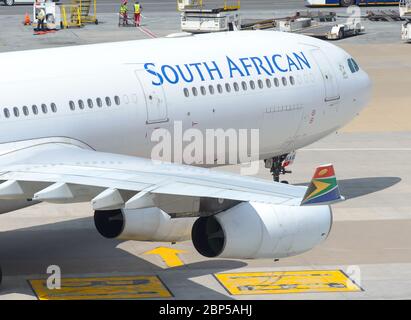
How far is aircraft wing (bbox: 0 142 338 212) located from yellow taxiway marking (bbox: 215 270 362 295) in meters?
2.99

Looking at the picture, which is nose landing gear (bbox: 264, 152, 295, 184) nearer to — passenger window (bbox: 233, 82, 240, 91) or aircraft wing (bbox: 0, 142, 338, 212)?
passenger window (bbox: 233, 82, 240, 91)

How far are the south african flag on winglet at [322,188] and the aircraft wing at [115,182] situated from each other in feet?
2.64

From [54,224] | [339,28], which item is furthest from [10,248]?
[339,28]

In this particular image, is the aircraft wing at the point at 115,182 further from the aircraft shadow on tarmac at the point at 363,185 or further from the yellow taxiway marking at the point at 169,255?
the aircraft shadow on tarmac at the point at 363,185

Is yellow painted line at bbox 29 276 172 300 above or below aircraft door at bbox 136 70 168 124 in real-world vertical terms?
below

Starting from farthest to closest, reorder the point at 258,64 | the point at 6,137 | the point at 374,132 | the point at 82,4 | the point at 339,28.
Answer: the point at 82,4 < the point at 339,28 < the point at 374,132 < the point at 258,64 < the point at 6,137

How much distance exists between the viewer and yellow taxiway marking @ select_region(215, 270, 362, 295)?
89.2ft

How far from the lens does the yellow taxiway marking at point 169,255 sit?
2959cm

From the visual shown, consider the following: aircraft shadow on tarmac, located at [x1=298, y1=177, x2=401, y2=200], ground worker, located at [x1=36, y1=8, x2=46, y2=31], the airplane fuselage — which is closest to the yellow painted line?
the airplane fuselage

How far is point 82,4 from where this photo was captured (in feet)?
295

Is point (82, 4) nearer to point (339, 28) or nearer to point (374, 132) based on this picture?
point (339, 28)

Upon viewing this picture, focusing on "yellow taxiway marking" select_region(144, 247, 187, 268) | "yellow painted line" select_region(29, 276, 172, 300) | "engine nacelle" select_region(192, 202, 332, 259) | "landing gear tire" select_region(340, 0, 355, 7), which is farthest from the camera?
"landing gear tire" select_region(340, 0, 355, 7)

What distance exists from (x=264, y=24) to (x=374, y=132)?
3610 cm

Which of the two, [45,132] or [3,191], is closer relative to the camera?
[3,191]
